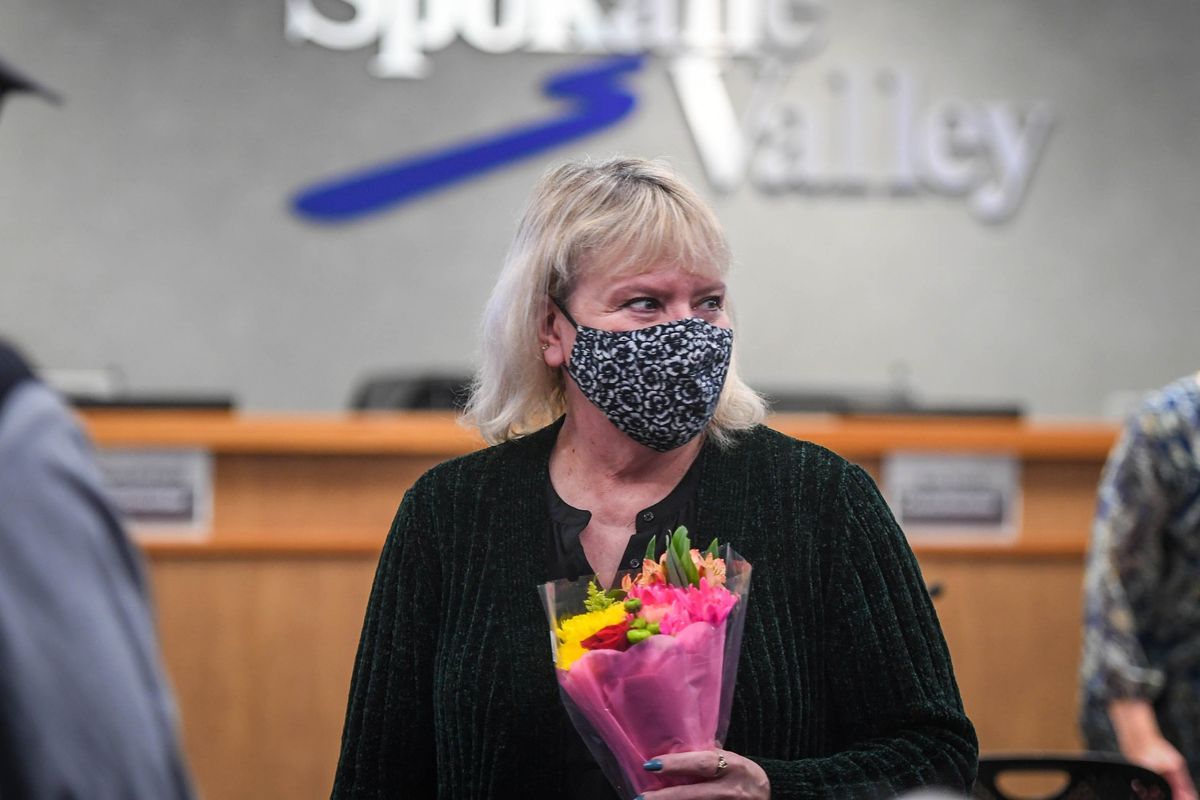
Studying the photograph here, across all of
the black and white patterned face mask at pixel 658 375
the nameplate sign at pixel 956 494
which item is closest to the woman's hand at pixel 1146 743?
the black and white patterned face mask at pixel 658 375

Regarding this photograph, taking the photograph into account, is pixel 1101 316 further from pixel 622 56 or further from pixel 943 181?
pixel 622 56

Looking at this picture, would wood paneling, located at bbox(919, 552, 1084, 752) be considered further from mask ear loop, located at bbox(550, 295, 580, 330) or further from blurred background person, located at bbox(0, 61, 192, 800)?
blurred background person, located at bbox(0, 61, 192, 800)

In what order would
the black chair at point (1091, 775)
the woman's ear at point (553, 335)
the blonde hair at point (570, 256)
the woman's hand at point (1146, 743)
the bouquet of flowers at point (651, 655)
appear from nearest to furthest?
the bouquet of flowers at point (651, 655) < the blonde hair at point (570, 256) < the woman's ear at point (553, 335) < the black chair at point (1091, 775) < the woman's hand at point (1146, 743)

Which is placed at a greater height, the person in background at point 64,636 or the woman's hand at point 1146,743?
the person in background at point 64,636

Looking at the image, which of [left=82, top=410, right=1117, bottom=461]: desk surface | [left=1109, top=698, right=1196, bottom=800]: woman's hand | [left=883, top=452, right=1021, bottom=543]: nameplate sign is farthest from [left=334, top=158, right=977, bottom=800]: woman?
[left=883, top=452, right=1021, bottom=543]: nameplate sign

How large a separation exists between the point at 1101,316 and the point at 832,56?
1884 mm

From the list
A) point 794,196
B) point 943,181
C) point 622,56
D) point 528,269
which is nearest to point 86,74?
point 622,56

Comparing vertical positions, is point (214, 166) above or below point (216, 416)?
above

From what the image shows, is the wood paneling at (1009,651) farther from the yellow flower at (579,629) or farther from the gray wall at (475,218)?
the gray wall at (475,218)

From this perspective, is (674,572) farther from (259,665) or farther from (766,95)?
(766,95)

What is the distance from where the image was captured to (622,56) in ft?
23.2

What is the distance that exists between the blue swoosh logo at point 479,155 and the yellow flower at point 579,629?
5.71 meters

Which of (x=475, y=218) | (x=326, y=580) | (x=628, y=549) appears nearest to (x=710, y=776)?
(x=628, y=549)

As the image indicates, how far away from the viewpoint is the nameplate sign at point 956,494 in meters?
4.10
